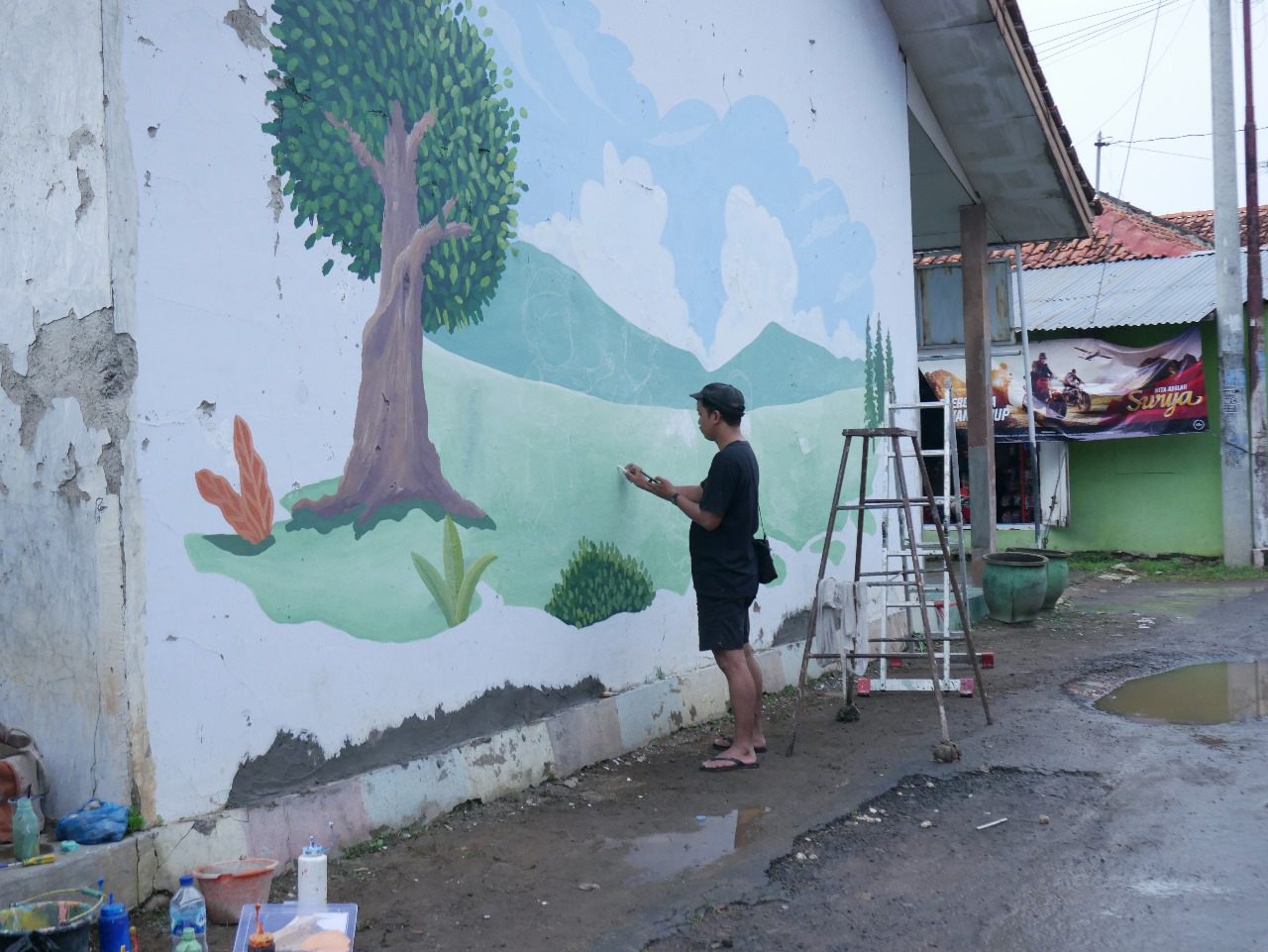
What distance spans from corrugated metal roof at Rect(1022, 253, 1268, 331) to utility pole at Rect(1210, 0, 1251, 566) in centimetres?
89

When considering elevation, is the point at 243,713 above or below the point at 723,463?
below

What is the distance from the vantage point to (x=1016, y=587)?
39.1 ft

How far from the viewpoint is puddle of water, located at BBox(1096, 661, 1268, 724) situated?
7.62 metres

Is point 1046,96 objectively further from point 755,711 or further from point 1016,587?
point 755,711

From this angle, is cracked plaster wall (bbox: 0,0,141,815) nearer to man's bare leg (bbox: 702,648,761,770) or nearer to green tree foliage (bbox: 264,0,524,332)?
green tree foliage (bbox: 264,0,524,332)

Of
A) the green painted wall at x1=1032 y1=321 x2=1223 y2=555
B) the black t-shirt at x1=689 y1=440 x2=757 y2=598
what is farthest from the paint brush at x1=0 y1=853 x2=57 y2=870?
the green painted wall at x1=1032 y1=321 x2=1223 y2=555

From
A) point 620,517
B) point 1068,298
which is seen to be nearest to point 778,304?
point 620,517

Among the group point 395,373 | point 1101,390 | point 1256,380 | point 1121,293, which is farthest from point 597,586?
point 1121,293

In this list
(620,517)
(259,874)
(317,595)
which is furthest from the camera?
(620,517)

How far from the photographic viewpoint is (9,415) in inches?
168

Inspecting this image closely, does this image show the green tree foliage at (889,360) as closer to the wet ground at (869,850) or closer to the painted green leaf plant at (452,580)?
the wet ground at (869,850)

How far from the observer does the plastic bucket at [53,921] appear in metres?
3.46

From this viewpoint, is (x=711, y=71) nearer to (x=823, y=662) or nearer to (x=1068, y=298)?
(x=823, y=662)

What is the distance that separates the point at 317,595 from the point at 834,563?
220 inches
